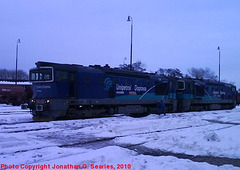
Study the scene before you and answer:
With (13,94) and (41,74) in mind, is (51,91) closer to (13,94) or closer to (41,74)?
(41,74)

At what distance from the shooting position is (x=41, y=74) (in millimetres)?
17594

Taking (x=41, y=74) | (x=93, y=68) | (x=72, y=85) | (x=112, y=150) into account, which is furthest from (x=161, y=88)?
(x=112, y=150)

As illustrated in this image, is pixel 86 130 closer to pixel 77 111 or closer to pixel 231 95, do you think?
pixel 77 111

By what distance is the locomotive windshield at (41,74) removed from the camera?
17.2 meters

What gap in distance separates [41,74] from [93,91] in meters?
3.64

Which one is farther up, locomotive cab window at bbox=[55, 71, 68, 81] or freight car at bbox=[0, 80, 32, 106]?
locomotive cab window at bbox=[55, 71, 68, 81]

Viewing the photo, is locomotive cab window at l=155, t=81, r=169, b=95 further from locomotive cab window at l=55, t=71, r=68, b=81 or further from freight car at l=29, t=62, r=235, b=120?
locomotive cab window at l=55, t=71, r=68, b=81

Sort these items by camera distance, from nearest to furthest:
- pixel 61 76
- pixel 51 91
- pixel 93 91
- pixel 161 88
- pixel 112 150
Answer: pixel 112 150 → pixel 51 91 → pixel 61 76 → pixel 93 91 → pixel 161 88

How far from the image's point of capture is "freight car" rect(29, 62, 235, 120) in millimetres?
17078

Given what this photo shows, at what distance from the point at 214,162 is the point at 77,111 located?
38.8ft

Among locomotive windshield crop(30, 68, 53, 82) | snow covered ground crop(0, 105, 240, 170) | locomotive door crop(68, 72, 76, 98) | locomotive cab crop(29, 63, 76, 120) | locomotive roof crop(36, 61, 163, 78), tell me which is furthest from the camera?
locomotive door crop(68, 72, 76, 98)

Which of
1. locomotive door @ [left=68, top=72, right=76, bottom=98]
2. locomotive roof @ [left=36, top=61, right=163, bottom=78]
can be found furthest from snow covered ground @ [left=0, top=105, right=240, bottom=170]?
locomotive roof @ [left=36, top=61, right=163, bottom=78]

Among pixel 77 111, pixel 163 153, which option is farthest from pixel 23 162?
pixel 77 111

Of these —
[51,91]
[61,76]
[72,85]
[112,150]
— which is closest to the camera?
[112,150]
